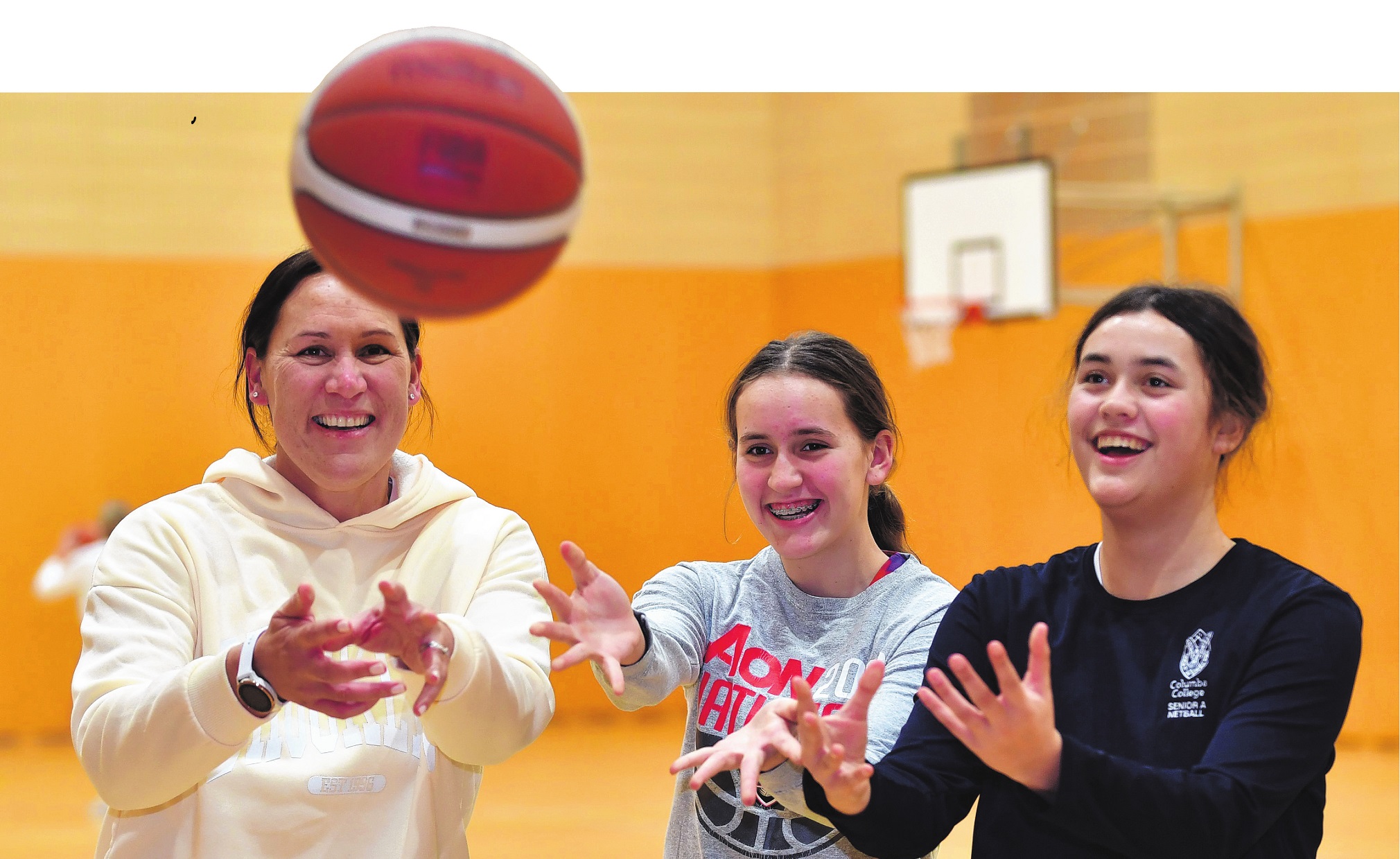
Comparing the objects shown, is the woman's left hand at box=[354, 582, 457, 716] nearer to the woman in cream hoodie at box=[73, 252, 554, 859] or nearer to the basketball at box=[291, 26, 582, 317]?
the woman in cream hoodie at box=[73, 252, 554, 859]

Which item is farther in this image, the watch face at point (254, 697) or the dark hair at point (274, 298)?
the dark hair at point (274, 298)

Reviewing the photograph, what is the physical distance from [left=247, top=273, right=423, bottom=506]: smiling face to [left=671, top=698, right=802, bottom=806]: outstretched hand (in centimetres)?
70

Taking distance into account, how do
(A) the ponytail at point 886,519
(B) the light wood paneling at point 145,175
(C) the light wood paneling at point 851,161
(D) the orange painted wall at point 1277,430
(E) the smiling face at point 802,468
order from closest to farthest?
(E) the smiling face at point 802,468, (A) the ponytail at point 886,519, (D) the orange painted wall at point 1277,430, (B) the light wood paneling at point 145,175, (C) the light wood paneling at point 851,161

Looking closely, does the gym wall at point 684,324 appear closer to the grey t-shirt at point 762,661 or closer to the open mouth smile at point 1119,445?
the grey t-shirt at point 762,661

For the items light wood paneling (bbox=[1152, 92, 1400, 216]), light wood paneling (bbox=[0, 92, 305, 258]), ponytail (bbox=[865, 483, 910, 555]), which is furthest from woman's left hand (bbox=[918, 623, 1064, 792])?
light wood paneling (bbox=[0, 92, 305, 258])

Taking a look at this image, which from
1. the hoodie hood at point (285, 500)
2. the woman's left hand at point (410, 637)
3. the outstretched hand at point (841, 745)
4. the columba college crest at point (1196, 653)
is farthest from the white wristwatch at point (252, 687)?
the columba college crest at point (1196, 653)

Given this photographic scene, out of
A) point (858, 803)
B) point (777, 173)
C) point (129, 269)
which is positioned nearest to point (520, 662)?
point (858, 803)

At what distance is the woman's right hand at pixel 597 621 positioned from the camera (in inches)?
74.3

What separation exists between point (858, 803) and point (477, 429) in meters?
7.50

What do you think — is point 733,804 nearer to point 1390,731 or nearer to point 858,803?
point 858,803

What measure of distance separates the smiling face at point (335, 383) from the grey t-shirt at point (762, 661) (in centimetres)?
51

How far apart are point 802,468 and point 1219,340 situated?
677 mm

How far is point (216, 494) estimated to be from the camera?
6.88 feet

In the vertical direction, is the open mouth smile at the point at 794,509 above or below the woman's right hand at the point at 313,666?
above
